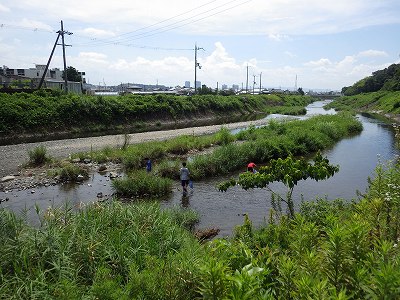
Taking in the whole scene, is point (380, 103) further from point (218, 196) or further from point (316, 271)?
point (316, 271)

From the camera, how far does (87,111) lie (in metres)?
44.6

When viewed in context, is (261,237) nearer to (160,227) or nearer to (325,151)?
(160,227)

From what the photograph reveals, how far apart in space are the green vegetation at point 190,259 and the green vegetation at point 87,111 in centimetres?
3283

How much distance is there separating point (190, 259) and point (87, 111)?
4147 centimetres

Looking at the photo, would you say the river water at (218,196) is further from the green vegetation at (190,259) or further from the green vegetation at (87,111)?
the green vegetation at (87,111)

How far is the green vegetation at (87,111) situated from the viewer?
37.4 m

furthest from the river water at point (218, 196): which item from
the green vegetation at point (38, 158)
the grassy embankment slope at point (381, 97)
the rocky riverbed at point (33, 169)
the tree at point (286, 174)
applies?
the grassy embankment slope at point (381, 97)

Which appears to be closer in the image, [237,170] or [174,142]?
[237,170]

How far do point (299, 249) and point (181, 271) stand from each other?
6.82 ft

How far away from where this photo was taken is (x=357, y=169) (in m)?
24.8

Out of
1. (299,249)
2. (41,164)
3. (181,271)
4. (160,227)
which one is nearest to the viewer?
(299,249)

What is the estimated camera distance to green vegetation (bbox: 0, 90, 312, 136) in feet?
123

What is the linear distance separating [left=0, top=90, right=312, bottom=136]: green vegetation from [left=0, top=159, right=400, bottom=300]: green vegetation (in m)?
32.8

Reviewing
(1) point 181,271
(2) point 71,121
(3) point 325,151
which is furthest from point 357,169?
(2) point 71,121
